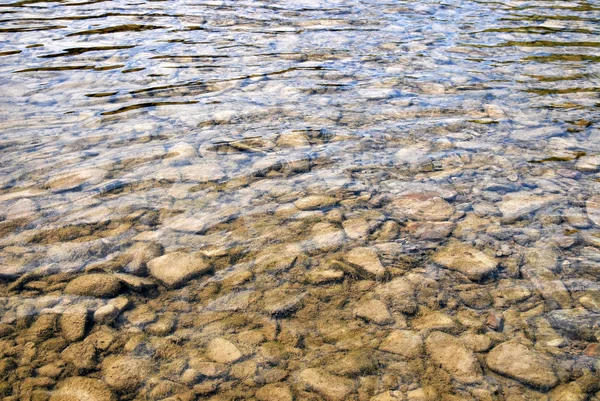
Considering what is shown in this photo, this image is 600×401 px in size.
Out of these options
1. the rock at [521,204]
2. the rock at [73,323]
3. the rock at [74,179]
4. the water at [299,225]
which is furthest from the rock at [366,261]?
the rock at [74,179]

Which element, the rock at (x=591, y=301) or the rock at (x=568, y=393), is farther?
the rock at (x=591, y=301)

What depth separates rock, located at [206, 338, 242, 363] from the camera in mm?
2521

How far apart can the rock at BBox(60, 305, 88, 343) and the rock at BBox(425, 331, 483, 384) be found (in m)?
1.62

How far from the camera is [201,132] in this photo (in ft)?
15.8

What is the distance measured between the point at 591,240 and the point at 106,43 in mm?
6251

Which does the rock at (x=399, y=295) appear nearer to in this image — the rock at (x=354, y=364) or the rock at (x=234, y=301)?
the rock at (x=354, y=364)

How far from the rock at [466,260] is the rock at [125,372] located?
66.8 inches

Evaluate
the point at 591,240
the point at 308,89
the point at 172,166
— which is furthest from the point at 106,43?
the point at 591,240

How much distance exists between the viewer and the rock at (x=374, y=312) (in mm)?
2774

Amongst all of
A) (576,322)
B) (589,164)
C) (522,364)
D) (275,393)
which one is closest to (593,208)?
(589,164)

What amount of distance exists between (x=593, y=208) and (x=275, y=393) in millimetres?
2576

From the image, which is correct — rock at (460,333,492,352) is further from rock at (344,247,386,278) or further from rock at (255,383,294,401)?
rock at (255,383,294,401)

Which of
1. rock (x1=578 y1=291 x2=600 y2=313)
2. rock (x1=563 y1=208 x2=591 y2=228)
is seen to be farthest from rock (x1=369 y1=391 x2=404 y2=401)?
rock (x1=563 y1=208 x2=591 y2=228)

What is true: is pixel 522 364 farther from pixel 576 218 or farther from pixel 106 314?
pixel 106 314
